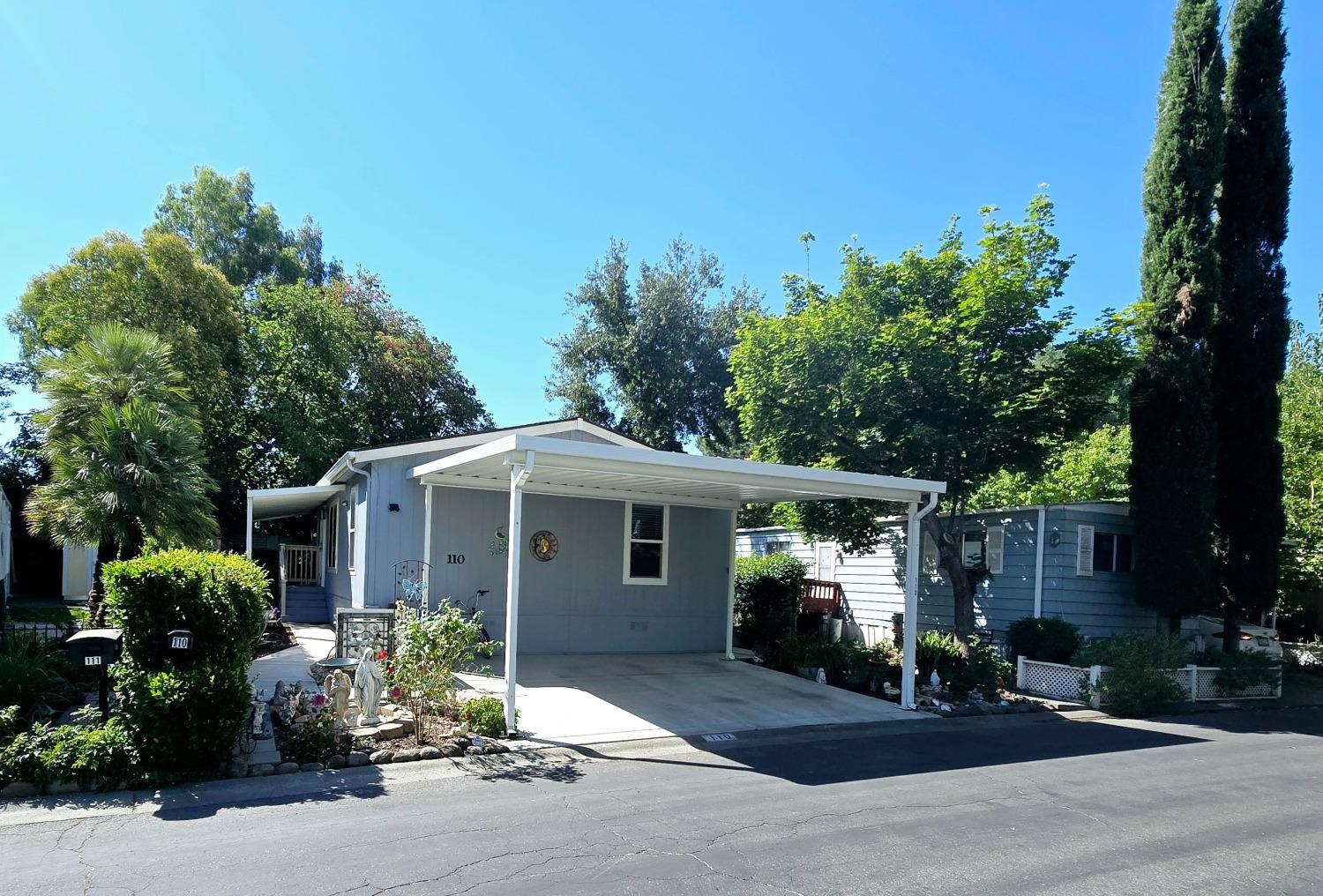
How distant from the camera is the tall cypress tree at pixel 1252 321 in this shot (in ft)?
44.5

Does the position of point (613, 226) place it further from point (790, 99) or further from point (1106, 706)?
point (1106, 706)

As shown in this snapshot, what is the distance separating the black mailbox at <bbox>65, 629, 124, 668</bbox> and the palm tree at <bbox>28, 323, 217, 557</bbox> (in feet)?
11.8

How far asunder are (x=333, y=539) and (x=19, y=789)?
10.3 meters

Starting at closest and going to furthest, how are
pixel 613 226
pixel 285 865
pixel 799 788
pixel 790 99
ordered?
pixel 285 865, pixel 799 788, pixel 790 99, pixel 613 226

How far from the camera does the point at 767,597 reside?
1548 cm

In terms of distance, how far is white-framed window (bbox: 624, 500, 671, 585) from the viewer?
42.7ft

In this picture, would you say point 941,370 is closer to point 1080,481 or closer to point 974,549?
point 974,549

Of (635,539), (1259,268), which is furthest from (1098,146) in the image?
(635,539)

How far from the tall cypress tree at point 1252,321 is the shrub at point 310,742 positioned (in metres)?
13.7

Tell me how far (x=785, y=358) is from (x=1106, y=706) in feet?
20.8

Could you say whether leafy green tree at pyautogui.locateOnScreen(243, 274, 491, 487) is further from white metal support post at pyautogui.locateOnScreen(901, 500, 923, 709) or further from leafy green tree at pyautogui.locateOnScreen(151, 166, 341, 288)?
white metal support post at pyautogui.locateOnScreen(901, 500, 923, 709)

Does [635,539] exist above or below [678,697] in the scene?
above

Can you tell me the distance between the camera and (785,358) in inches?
500

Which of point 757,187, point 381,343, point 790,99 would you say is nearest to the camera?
point 790,99
